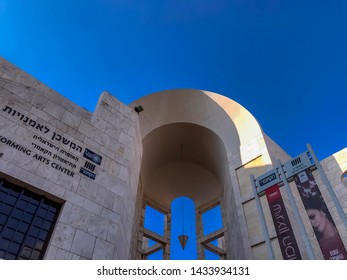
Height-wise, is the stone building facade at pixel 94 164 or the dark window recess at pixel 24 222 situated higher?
the stone building facade at pixel 94 164

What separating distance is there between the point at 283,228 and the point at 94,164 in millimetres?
8095

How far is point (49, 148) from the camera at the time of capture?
11.1 meters

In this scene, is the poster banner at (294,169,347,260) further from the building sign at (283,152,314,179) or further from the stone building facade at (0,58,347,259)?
the stone building facade at (0,58,347,259)

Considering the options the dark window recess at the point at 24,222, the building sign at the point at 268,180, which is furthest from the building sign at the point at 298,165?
the dark window recess at the point at 24,222

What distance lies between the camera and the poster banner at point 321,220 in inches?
310

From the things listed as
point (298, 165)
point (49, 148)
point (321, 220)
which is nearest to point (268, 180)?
point (298, 165)

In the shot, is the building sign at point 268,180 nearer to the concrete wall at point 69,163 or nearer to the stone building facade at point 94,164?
the stone building facade at point 94,164

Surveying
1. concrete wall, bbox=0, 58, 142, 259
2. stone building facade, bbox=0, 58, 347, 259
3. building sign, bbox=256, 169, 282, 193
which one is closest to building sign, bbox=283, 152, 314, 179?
building sign, bbox=256, 169, 282, 193

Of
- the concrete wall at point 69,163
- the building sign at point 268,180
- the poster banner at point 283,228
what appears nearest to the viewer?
the poster banner at point 283,228

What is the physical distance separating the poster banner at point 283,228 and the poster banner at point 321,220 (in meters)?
0.76

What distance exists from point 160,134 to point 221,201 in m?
9.37

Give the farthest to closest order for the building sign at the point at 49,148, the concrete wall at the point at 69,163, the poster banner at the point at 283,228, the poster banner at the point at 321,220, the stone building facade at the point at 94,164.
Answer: the building sign at the point at 49,148 < the concrete wall at the point at 69,163 < the stone building facade at the point at 94,164 < the poster banner at the point at 283,228 < the poster banner at the point at 321,220

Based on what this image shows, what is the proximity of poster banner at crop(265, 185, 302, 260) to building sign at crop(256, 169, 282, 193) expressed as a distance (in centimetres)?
19
